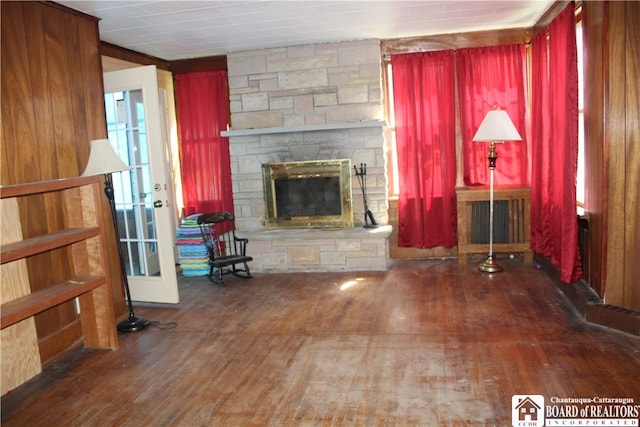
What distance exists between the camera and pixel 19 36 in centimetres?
353

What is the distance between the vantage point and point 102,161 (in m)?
3.78

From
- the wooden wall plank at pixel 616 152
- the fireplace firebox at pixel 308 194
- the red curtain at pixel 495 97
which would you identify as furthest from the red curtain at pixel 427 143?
the wooden wall plank at pixel 616 152

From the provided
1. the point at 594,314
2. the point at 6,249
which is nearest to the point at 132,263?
the point at 6,249

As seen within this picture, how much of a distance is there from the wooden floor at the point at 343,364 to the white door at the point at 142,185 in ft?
0.95

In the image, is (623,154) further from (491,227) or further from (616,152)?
(491,227)

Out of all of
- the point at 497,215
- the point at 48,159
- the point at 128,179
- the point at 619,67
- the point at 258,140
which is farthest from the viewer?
the point at 258,140

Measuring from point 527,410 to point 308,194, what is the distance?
370 cm

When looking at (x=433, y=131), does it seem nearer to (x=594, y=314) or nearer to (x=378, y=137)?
(x=378, y=137)

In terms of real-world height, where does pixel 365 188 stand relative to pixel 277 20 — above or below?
below

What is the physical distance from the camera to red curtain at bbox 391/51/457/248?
5.73 m

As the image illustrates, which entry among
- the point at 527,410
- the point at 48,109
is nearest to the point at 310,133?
the point at 48,109

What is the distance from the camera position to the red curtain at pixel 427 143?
5727 mm

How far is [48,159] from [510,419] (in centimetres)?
341

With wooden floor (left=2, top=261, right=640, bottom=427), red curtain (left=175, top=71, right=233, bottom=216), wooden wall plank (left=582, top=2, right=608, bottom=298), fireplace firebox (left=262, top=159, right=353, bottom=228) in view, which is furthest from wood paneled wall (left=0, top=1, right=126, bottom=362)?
wooden wall plank (left=582, top=2, right=608, bottom=298)
